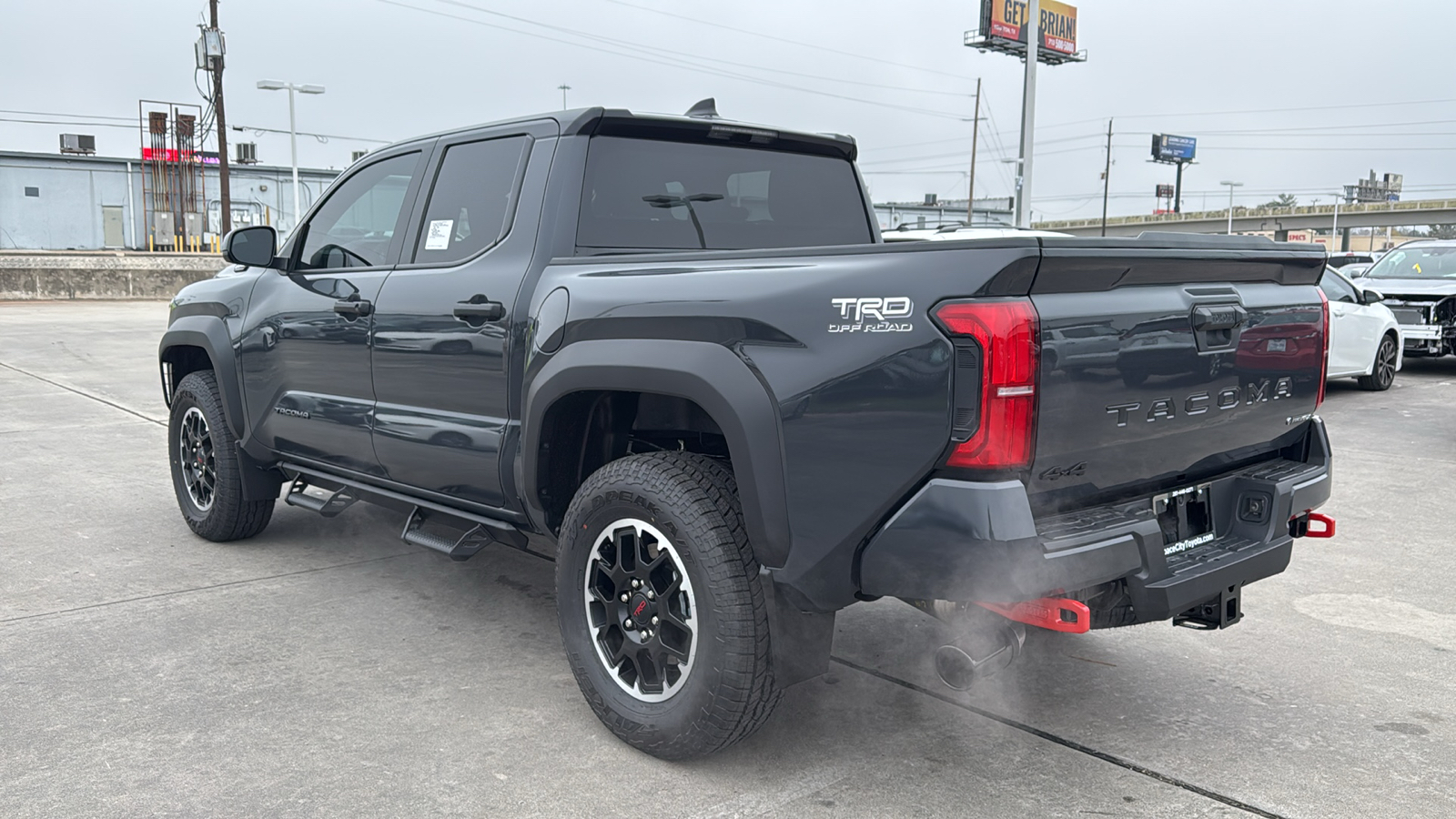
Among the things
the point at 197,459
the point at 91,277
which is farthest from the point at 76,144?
the point at 197,459

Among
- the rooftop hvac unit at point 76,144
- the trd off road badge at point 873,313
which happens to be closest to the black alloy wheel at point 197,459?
the trd off road badge at point 873,313

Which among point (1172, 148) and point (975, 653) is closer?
point (975, 653)

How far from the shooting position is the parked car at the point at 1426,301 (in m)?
13.2

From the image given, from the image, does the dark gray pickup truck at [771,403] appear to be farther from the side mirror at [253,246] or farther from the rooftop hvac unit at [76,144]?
the rooftop hvac unit at [76,144]

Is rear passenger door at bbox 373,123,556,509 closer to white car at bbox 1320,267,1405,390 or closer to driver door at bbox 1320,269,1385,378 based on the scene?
white car at bbox 1320,267,1405,390

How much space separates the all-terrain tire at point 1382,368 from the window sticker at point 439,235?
37.4 feet

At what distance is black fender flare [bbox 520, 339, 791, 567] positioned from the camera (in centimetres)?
293

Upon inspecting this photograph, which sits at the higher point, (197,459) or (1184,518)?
(1184,518)

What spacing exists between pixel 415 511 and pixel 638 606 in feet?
4.78

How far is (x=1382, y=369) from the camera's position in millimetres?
12578

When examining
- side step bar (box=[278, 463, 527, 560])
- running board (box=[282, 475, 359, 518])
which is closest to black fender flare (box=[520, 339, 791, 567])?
side step bar (box=[278, 463, 527, 560])

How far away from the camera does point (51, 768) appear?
10.4ft

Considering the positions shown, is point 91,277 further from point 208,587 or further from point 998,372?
point 998,372

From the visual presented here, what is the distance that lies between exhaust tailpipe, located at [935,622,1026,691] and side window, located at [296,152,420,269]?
282 cm
